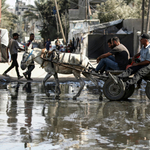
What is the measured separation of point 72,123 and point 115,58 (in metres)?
3.74

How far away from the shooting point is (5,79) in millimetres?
14133

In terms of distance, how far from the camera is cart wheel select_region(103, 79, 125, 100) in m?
9.02

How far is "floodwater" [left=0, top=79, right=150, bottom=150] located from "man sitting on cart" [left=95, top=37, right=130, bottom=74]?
1.00 meters

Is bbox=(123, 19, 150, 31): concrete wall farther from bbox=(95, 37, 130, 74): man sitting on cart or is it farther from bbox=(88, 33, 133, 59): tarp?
bbox=(95, 37, 130, 74): man sitting on cart

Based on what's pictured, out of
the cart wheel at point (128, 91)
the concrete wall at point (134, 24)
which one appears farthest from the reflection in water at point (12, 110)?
the concrete wall at point (134, 24)

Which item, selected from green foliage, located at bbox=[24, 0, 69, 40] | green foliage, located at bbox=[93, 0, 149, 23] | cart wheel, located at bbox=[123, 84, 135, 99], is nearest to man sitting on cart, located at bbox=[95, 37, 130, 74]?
cart wheel, located at bbox=[123, 84, 135, 99]

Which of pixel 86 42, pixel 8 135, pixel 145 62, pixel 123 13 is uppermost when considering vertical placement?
pixel 123 13

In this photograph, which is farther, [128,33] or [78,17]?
[78,17]

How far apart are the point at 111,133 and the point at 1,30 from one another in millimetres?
18331

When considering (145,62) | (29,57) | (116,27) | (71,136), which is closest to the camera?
(71,136)

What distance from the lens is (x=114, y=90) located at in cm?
920

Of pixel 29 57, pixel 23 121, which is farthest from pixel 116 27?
pixel 23 121

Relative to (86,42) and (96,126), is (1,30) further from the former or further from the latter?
(96,126)

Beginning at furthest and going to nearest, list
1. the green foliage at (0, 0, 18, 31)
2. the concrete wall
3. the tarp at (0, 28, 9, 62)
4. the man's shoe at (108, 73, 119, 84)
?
1. the green foliage at (0, 0, 18, 31)
2. the concrete wall
3. the tarp at (0, 28, 9, 62)
4. the man's shoe at (108, 73, 119, 84)
